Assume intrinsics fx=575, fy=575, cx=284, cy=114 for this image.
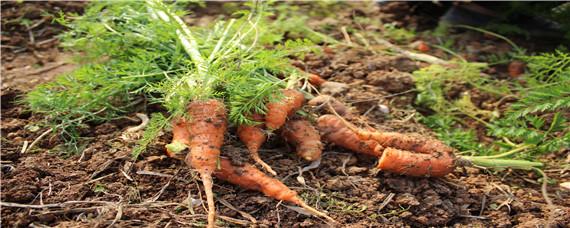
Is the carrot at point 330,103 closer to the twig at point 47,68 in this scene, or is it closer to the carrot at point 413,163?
the carrot at point 413,163

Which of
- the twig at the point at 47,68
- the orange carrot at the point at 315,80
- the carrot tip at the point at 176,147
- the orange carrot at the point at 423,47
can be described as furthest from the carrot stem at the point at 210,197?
the orange carrot at the point at 423,47

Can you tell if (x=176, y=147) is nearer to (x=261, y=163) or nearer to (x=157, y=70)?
(x=261, y=163)

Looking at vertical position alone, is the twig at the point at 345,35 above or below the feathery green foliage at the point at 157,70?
below

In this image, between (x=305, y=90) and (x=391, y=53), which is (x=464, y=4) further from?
(x=305, y=90)

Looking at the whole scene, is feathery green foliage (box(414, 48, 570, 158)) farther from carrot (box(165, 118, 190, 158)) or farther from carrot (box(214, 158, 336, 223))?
carrot (box(165, 118, 190, 158))

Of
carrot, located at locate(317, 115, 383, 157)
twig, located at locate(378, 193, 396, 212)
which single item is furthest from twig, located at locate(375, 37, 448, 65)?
twig, located at locate(378, 193, 396, 212)

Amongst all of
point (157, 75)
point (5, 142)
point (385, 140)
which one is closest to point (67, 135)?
point (5, 142)
